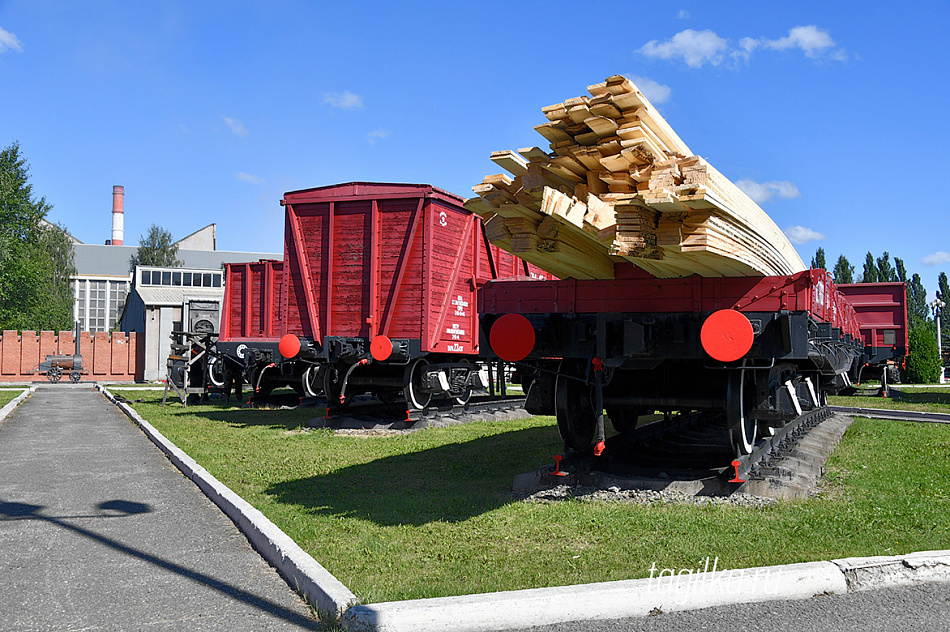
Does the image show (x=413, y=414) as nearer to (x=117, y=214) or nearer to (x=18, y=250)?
(x=18, y=250)

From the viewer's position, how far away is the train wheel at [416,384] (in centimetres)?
1191

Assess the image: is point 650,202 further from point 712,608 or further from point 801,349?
point 712,608

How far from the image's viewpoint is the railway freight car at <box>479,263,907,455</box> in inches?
205

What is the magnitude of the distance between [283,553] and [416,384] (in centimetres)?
790

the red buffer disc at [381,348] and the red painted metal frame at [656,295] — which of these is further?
the red buffer disc at [381,348]

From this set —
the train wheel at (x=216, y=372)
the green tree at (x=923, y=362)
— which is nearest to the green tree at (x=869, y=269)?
the green tree at (x=923, y=362)

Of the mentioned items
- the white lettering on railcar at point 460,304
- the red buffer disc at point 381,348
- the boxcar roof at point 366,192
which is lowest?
the red buffer disc at point 381,348

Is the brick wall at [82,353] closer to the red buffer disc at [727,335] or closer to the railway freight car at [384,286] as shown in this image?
the railway freight car at [384,286]

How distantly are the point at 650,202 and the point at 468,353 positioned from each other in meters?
8.38

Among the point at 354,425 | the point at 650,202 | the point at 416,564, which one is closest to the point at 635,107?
the point at 650,202

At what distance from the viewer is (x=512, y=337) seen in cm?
592

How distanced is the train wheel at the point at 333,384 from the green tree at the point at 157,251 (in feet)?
187

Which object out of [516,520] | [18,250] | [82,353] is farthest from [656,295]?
[18,250]

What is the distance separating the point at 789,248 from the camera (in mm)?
7066
